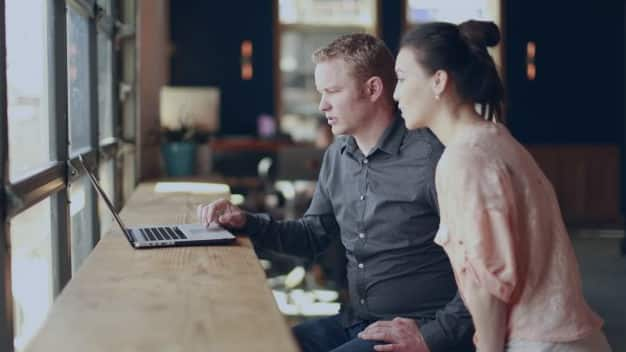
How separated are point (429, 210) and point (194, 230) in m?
0.63

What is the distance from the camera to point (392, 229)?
7.32 feet

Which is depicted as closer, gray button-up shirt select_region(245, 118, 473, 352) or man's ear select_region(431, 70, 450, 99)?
man's ear select_region(431, 70, 450, 99)

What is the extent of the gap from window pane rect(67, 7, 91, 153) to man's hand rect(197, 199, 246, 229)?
2.47 ft

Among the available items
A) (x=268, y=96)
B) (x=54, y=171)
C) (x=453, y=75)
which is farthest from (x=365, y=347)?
(x=268, y=96)

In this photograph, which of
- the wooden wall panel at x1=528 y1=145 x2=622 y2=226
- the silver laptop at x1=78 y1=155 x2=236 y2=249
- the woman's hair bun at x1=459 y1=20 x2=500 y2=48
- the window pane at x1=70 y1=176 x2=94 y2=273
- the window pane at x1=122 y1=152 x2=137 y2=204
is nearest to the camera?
the silver laptop at x1=78 y1=155 x2=236 y2=249

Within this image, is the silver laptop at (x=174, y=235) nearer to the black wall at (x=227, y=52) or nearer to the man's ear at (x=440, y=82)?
the man's ear at (x=440, y=82)

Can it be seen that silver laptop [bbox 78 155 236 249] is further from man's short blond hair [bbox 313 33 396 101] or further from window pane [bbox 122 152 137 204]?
window pane [bbox 122 152 137 204]

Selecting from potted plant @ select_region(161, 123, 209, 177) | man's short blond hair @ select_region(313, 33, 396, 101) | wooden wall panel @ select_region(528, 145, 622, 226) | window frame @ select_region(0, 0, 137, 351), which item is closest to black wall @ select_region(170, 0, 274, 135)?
wooden wall panel @ select_region(528, 145, 622, 226)

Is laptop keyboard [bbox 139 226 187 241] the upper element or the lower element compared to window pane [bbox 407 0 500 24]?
lower

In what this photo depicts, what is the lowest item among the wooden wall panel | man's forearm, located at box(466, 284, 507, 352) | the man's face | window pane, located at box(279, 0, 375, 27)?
the wooden wall panel

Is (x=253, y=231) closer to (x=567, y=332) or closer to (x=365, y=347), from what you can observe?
(x=365, y=347)

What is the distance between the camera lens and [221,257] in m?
1.90

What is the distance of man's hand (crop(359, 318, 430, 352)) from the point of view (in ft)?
6.42

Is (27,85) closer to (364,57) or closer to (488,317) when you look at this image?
(364,57)
